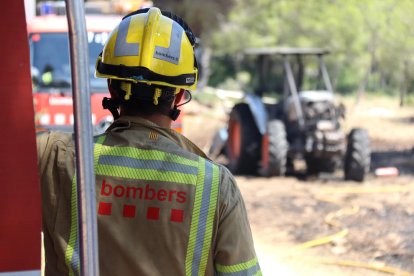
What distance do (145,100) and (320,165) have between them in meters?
11.0

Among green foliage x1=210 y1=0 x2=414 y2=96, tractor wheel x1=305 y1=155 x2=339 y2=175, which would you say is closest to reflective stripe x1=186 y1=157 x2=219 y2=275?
tractor wheel x1=305 y1=155 x2=339 y2=175

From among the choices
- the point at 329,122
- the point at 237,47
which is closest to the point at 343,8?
the point at 237,47

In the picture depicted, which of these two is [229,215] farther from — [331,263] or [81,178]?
[331,263]

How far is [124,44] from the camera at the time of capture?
6.58 feet

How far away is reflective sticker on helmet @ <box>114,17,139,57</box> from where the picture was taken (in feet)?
6.52

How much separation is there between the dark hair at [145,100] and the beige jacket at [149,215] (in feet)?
0.23

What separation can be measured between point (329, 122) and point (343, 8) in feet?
50.2

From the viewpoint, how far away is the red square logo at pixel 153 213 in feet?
6.36

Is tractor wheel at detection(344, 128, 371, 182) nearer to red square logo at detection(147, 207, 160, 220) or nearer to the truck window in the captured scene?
the truck window

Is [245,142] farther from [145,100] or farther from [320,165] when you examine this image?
[145,100]

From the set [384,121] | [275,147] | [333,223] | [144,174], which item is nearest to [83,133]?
[144,174]

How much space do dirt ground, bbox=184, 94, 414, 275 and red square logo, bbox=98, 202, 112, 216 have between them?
5035mm

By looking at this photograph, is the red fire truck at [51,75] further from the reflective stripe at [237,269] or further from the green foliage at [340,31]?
the green foliage at [340,31]

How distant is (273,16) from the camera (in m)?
32.3
